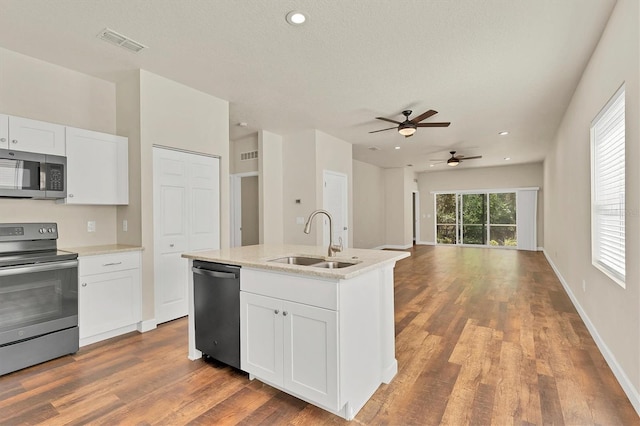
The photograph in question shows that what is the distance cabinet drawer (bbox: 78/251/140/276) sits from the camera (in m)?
2.97

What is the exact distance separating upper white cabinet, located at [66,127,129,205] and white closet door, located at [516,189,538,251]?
34.9 ft

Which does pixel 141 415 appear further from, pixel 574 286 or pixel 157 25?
pixel 574 286

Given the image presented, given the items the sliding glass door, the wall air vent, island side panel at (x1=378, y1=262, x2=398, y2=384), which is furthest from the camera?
the sliding glass door

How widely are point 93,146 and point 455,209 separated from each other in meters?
10.7

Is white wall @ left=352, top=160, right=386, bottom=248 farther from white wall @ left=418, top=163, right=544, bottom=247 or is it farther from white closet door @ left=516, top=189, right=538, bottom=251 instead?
white closet door @ left=516, top=189, right=538, bottom=251

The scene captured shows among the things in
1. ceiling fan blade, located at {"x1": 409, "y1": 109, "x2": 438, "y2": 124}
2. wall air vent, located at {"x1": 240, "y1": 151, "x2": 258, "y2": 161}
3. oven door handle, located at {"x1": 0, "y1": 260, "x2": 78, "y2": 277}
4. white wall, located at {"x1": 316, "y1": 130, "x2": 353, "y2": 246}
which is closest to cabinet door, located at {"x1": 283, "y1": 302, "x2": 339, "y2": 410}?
oven door handle, located at {"x1": 0, "y1": 260, "x2": 78, "y2": 277}

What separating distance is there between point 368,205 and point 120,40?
25.3ft

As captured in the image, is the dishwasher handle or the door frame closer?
the dishwasher handle

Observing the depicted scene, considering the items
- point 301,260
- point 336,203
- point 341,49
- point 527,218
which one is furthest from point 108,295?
point 527,218

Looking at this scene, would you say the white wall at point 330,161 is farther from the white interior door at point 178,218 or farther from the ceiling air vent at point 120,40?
the ceiling air vent at point 120,40

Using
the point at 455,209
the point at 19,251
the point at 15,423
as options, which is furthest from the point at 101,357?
the point at 455,209

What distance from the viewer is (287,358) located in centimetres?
204

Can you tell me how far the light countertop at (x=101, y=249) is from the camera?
9.87 feet

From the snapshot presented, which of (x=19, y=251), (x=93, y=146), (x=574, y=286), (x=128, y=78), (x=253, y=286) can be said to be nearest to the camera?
(x=253, y=286)
